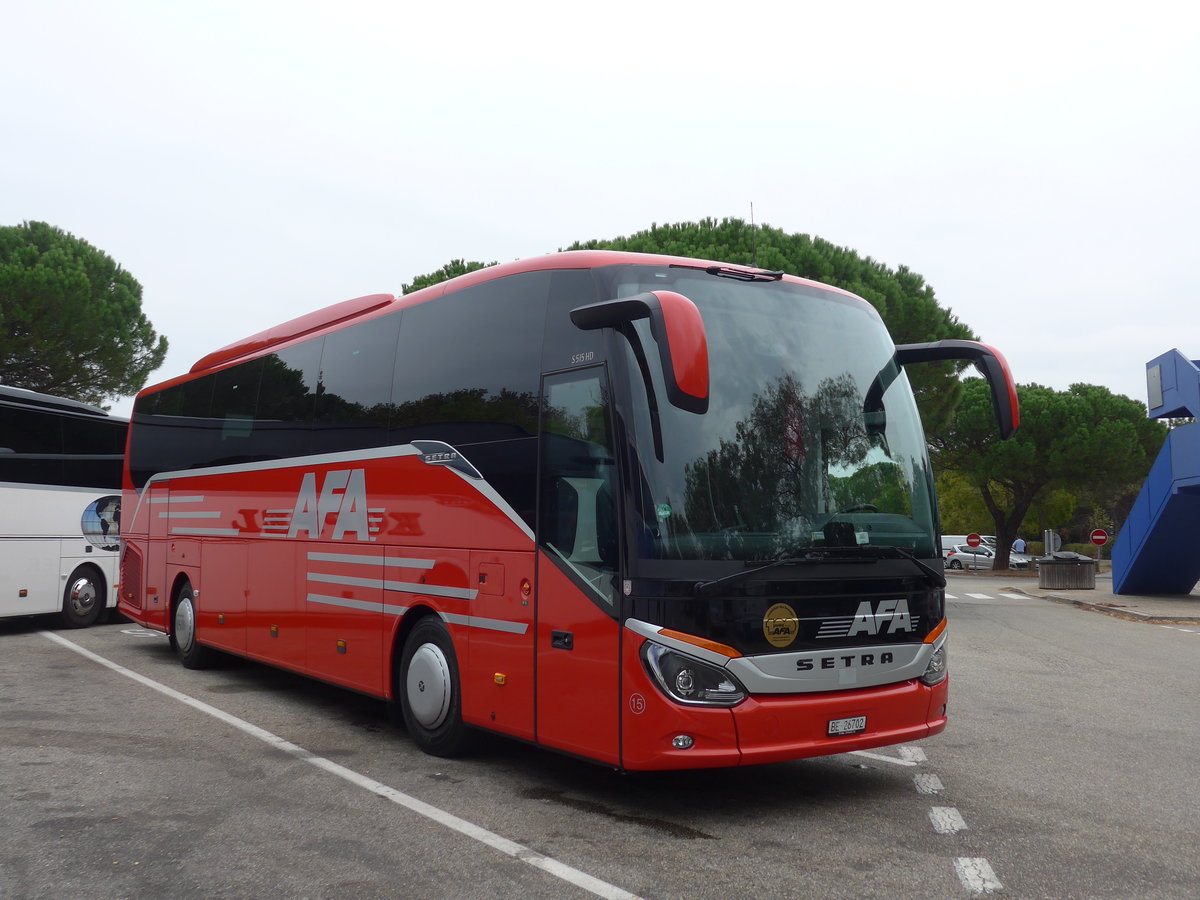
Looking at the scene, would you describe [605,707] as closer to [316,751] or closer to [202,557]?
[316,751]

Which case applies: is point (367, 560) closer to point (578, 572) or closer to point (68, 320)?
point (578, 572)

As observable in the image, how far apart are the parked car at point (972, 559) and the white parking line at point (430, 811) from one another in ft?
158

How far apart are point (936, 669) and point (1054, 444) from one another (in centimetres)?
4297

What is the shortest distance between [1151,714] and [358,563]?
7.01m

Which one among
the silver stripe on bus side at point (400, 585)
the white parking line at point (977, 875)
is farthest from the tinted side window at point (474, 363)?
the white parking line at point (977, 875)

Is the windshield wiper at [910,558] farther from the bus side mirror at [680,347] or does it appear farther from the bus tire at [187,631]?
the bus tire at [187,631]

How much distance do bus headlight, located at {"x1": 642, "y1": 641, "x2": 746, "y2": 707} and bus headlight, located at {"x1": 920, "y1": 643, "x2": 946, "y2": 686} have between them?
1.48m

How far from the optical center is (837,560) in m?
5.89

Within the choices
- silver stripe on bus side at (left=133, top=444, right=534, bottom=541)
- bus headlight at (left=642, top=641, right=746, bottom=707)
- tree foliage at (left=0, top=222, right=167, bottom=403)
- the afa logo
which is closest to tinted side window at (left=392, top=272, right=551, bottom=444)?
silver stripe on bus side at (left=133, top=444, right=534, bottom=541)

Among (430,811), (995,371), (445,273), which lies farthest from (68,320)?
(995,371)

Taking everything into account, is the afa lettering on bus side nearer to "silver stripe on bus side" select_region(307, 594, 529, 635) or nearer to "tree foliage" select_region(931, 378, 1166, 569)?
"silver stripe on bus side" select_region(307, 594, 529, 635)

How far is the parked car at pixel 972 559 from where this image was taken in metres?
53.3

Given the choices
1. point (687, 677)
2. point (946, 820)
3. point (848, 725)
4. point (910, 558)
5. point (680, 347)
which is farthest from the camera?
point (910, 558)

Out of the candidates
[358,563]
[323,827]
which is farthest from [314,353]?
[323,827]
